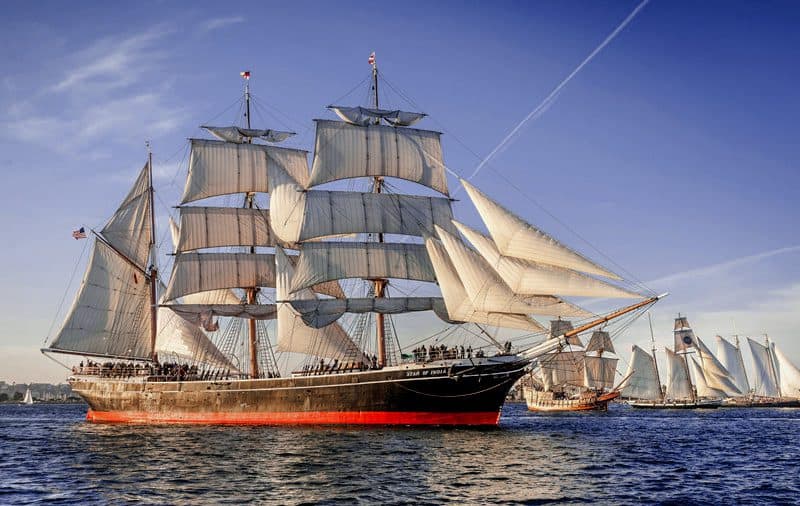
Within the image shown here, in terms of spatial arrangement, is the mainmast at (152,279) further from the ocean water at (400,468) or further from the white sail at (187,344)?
the ocean water at (400,468)

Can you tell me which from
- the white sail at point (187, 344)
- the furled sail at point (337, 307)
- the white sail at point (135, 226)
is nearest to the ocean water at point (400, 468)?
the furled sail at point (337, 307)

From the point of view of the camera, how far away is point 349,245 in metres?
63.1

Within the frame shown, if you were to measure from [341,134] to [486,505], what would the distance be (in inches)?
1793

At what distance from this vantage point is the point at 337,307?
61.3m

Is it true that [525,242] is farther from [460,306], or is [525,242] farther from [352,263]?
[352,263]

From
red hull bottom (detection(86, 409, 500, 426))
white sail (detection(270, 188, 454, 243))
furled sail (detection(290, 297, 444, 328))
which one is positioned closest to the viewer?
red hull bottom (detection(86, 409, 500, 426))

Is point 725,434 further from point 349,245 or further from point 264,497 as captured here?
point 264,497

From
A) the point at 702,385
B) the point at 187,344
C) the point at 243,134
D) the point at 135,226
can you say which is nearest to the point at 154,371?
the point at 187,344

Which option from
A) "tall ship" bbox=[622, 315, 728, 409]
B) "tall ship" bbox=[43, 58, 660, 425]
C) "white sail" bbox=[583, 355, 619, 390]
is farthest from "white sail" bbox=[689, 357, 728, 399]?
"tall ship" bbox=[43, 58, 660, 425]

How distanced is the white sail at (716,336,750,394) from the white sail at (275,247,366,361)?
92537 millimetres

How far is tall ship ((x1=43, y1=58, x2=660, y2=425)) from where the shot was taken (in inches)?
1959

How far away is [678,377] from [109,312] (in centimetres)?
8930

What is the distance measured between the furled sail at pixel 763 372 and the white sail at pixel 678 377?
2085 centimetres

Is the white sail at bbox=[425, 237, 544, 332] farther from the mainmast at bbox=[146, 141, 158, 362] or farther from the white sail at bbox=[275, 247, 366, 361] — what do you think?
the mainmast at bbox=[146, 141, 158, 362]
